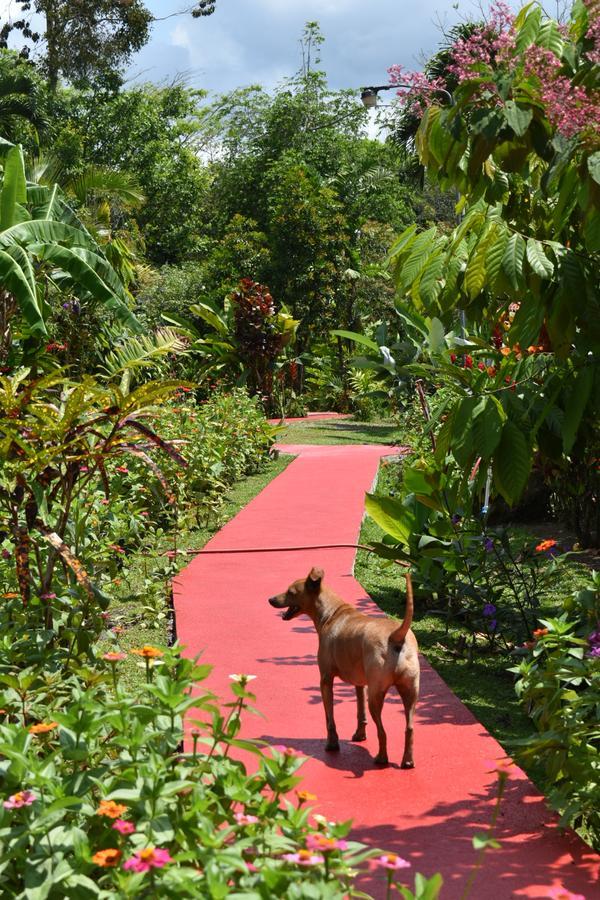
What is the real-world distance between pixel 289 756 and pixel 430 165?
7.89ft

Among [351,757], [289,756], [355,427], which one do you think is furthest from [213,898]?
[355,427]

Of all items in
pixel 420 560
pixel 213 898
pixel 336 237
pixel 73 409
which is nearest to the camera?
pixel 213 898

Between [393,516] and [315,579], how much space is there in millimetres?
2325

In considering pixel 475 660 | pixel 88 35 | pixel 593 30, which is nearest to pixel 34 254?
pixel 475 660

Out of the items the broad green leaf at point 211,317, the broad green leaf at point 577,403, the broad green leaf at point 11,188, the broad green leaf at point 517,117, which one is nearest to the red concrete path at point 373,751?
the broad green leaf at point 577,403

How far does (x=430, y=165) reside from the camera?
→ 4.14 metres

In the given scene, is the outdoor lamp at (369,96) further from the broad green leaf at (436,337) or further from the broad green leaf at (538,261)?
the broad green leaf at (538,261)

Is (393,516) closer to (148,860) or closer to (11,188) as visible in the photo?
(148,860)

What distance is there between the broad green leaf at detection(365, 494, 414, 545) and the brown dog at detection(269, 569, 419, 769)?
2207 mm

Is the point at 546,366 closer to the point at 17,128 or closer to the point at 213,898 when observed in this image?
the point at 213,898

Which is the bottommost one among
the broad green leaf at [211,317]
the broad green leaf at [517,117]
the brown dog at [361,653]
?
the brown dog at [361,653]

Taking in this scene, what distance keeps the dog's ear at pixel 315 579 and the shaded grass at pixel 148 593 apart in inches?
37.9

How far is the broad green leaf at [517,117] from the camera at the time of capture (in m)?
3.14

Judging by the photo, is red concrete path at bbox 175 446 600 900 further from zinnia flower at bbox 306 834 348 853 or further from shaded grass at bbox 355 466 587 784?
zinnia flower at bbox 306 834 348 853
